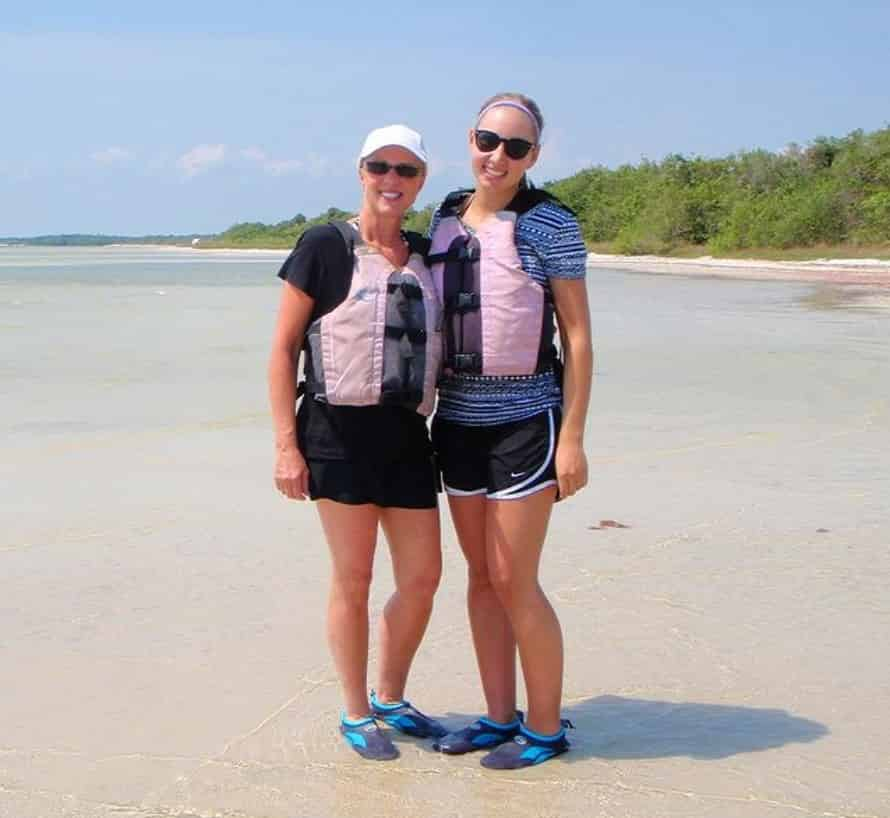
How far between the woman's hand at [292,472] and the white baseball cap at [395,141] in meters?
0.80

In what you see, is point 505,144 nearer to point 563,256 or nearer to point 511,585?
point 563,256

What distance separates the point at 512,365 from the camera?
343cm

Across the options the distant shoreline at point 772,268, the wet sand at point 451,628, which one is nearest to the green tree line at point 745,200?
the distant shoreline at point 772,268

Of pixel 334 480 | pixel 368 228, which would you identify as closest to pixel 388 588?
pixel 334 480

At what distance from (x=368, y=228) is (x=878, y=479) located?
424cm

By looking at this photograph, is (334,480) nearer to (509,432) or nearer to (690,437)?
(509,432)

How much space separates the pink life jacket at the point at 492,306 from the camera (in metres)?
3.40

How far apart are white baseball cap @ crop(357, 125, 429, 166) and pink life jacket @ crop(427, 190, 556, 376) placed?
251 mm

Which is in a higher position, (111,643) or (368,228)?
(368,228)

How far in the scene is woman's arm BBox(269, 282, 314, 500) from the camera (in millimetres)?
3479

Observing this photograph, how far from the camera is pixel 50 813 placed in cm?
331

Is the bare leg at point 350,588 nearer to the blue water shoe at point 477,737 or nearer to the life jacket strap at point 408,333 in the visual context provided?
the blue water shoe at point 477,737

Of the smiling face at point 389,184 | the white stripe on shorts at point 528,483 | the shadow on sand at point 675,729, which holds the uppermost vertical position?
the smiling face at point 389,184

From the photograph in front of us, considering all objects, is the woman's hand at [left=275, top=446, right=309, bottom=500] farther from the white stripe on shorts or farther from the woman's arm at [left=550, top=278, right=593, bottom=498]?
the woman's arm at [left=550, top=278, right=593, bottom=498]
